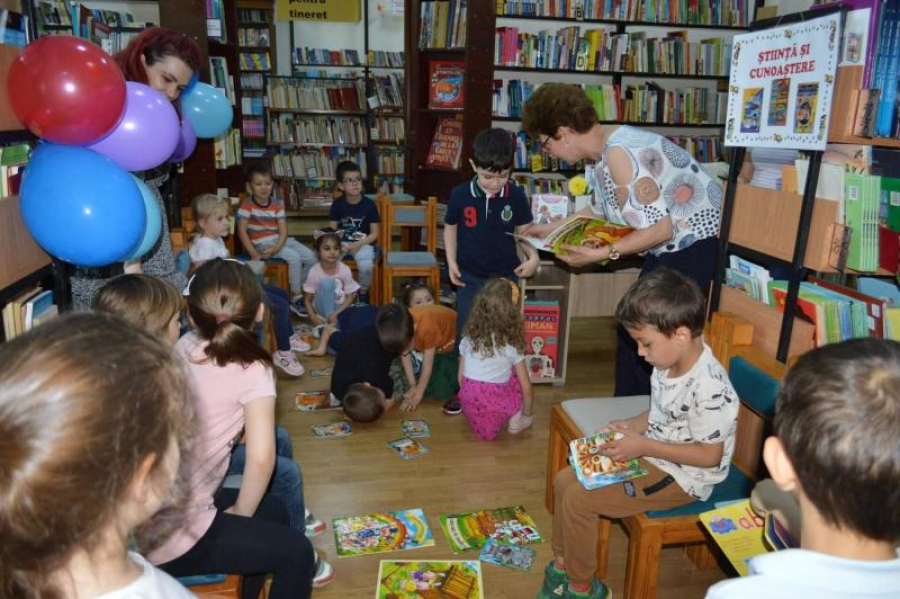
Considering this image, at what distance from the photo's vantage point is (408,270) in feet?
15.6

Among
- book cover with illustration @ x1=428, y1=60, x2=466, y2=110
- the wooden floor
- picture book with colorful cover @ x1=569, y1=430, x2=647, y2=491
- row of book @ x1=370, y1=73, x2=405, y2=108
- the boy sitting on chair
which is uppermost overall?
row of book @ x1=370, y1=73, x2=405, y2=108

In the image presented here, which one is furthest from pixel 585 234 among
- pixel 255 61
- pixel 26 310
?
pixel 255 61

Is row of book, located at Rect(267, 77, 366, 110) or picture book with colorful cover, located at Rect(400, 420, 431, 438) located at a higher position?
row of book, located at Rect(267, 77, 366, 110)

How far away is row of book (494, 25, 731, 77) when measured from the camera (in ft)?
16.7

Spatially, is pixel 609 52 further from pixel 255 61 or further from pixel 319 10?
pixel 255 61

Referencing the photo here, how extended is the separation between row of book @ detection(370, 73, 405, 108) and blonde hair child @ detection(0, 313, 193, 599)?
25.6ft

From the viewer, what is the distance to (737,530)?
5.16 feet

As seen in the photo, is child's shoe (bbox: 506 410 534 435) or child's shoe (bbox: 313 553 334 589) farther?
child's shoe (bbox: 506 410 534 435)

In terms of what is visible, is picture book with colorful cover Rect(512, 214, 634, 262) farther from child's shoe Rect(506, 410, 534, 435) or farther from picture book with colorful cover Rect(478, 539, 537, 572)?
picture book with colorful cover Rect(478, 539, 537, 572)

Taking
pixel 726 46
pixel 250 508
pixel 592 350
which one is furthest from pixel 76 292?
pixel 726 46

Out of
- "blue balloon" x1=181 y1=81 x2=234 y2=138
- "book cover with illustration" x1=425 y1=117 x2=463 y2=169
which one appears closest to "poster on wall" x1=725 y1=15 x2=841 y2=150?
"blue balloon" x1=181 y1=81 x2=234 y2=138

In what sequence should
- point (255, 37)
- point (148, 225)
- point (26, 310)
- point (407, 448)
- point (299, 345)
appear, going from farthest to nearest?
1. point (255, 37)
2. point (299, 345)
3. point (407, 448)
4. point (148, 225)
5. point (26, 310)

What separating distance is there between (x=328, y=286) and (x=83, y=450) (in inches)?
158

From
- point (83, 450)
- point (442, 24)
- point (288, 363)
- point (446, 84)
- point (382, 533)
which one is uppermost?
point (442, 24)
